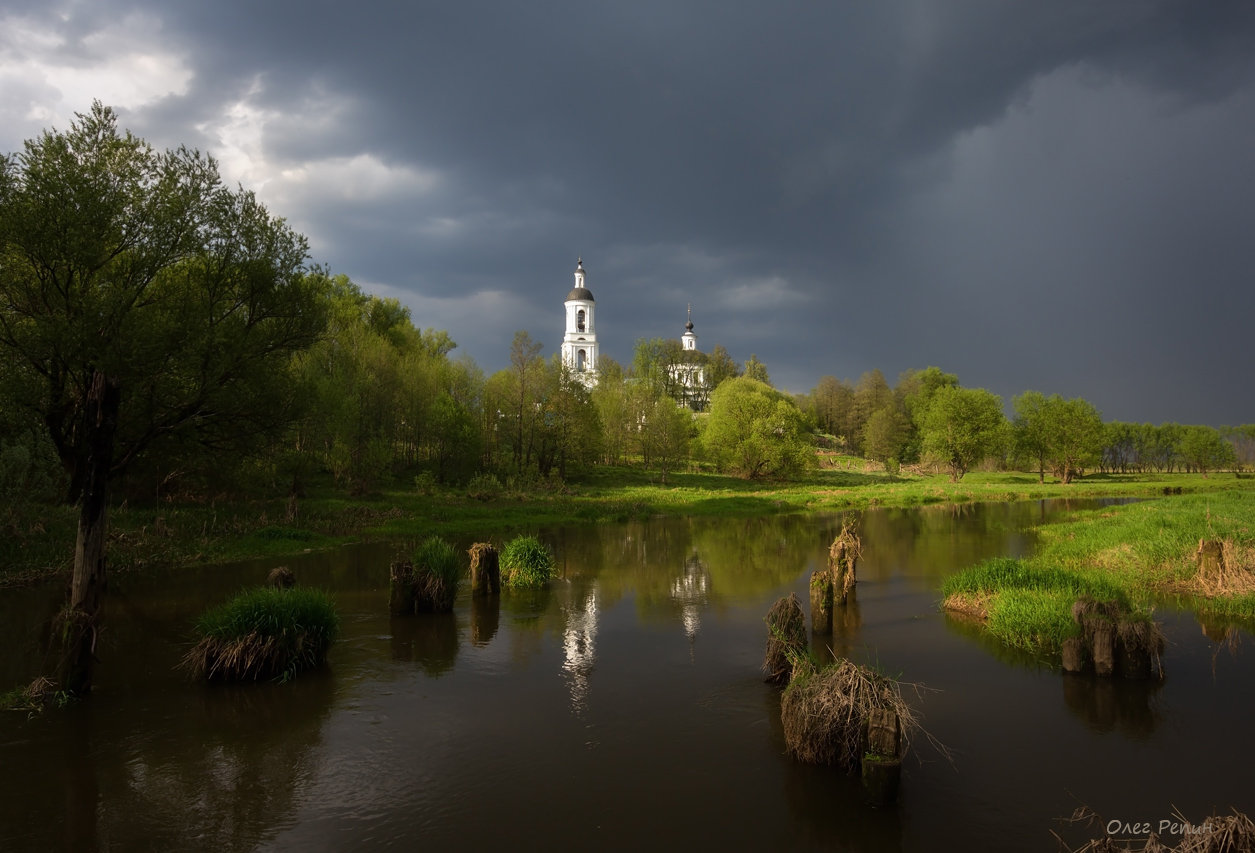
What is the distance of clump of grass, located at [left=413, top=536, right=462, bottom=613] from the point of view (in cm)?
1577

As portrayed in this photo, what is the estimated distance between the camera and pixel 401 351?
5553 centimetres

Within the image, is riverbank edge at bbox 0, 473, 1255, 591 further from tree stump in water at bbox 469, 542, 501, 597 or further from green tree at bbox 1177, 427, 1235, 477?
green tree at bbox 1177, 427, 1235, 477

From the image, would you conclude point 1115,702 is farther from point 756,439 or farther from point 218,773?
point 756,439

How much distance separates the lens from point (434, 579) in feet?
52.1

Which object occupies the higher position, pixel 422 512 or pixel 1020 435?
pixel 1020 435

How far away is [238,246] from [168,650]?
1213 centimetres

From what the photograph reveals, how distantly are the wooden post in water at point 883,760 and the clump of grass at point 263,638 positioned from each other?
9400 mm

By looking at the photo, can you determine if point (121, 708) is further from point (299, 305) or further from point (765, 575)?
point (765, 575)

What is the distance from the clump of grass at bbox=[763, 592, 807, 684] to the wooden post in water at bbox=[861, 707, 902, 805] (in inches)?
128

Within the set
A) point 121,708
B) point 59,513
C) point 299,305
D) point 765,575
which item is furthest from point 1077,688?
point 59,513

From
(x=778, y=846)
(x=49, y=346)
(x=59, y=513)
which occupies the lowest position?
(x=778, y=846)

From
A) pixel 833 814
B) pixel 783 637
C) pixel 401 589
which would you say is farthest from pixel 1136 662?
pixel 401 589

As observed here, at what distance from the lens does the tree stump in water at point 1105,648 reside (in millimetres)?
10992

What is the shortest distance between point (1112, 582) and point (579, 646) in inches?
502
